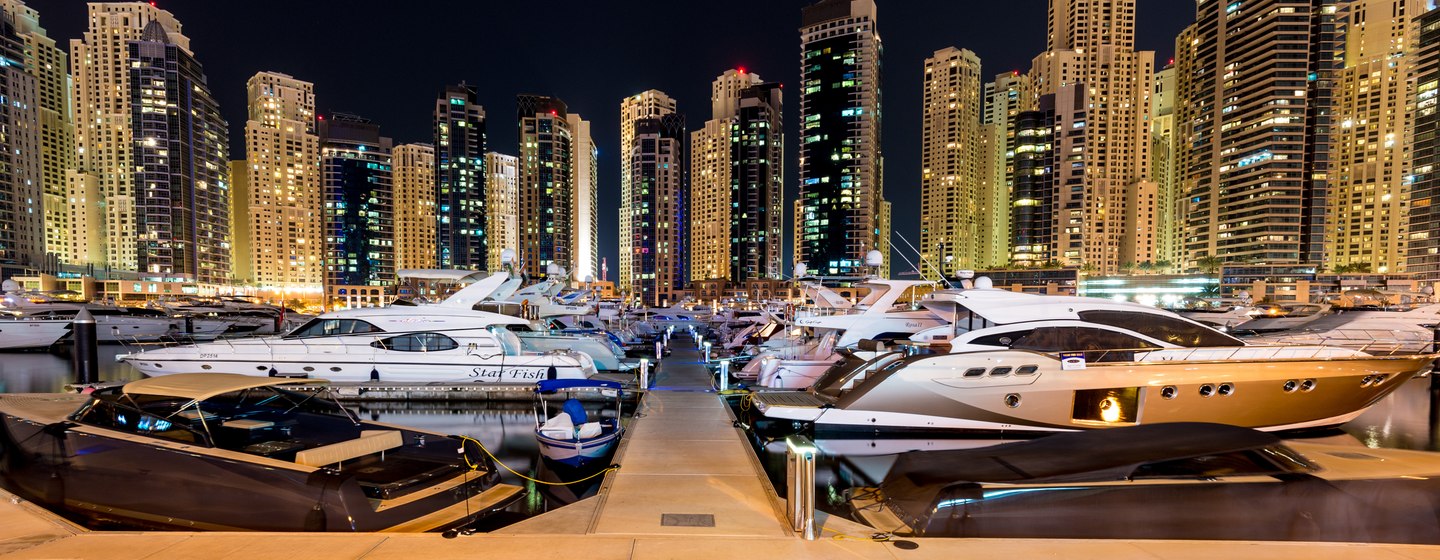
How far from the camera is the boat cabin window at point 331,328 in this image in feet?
46.1

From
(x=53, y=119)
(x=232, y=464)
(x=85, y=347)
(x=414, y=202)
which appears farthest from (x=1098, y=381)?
(x=53, y=119)

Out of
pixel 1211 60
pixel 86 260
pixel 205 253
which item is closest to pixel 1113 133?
pixel 1211 60

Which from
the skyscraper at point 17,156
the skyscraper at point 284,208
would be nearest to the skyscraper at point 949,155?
the skyscraper at point 284,208

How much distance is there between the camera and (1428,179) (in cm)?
6144

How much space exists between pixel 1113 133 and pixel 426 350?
433 ft

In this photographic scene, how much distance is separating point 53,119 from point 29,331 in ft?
425

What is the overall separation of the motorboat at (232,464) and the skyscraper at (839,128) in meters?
90.3

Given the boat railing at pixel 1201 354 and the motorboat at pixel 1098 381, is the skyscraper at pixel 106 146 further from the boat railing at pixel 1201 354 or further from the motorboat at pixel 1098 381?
the boat railing at pixel 1201 354

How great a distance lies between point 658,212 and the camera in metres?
110

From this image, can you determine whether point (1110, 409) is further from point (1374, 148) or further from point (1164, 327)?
point (1374, 148)

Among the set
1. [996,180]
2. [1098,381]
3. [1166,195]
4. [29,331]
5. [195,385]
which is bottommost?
[29,331]

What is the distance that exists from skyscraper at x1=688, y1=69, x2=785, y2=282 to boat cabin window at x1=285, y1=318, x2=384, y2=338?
96671 mm

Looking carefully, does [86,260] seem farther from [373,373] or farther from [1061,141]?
[1061,141]

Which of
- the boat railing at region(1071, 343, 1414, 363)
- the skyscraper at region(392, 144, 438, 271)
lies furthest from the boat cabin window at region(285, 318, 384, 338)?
the skyscraper at region(392, 144, 438, 271)
